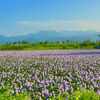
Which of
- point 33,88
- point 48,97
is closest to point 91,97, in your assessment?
point 48,97

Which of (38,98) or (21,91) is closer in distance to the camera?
(38,98)

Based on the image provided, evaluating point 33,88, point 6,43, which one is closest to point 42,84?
point 33,88

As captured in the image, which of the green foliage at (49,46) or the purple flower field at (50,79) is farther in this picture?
the green foliage at (49,46)

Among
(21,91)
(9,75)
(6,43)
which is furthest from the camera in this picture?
(6,43)

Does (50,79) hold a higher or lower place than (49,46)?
lower

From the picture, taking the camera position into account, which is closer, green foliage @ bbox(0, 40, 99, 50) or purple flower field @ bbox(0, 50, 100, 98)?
purple flower field @ bbox(0, 50, 100, 98)

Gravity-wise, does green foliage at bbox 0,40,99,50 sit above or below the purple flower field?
above

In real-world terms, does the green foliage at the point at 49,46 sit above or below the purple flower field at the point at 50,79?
above

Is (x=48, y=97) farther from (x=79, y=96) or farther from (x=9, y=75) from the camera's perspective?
(x=9, y=75)

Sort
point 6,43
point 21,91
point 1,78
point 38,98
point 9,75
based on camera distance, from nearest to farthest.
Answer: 1. point 38,98
2. point 21,91
3. point 1,78
4. point 9,75
5. point 6,43

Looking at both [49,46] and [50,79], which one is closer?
[50,79]

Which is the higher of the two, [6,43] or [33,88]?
[6,43]

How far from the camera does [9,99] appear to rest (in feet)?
13.1

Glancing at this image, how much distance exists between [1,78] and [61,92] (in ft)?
9.40
